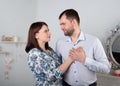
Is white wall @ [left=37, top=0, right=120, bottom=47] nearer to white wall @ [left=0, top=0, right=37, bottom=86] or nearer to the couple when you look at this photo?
white wall @ [left=0, top=0, right=37, bottom=86]

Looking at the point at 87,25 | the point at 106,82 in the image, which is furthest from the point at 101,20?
the point at 106,82

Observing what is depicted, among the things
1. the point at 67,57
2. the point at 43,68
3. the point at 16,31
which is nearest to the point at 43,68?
the point at 43,68

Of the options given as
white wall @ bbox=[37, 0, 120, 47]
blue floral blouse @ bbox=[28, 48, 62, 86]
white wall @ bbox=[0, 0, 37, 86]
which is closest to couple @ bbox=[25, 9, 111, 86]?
blue floral blouse @ bbox=[28, 48, 62, 86]

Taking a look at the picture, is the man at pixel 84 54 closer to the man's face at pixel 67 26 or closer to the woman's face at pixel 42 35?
the man's face at pixel 67 26

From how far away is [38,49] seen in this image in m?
1.52

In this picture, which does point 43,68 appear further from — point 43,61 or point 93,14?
point 93,14

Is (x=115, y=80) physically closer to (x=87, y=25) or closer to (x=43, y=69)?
(x=87, y=25)

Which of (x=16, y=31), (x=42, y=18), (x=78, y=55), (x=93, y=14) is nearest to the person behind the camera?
(x=78, y=55)

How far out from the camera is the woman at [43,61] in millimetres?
1453

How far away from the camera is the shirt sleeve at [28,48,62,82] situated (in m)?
1.45

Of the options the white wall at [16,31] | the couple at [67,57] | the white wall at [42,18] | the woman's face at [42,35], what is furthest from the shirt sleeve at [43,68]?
the white wall at [16,31]

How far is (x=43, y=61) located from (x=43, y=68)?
0.05 m

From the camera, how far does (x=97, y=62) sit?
152cm

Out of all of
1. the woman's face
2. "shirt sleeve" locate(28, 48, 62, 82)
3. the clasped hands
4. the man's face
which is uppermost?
the man's face
